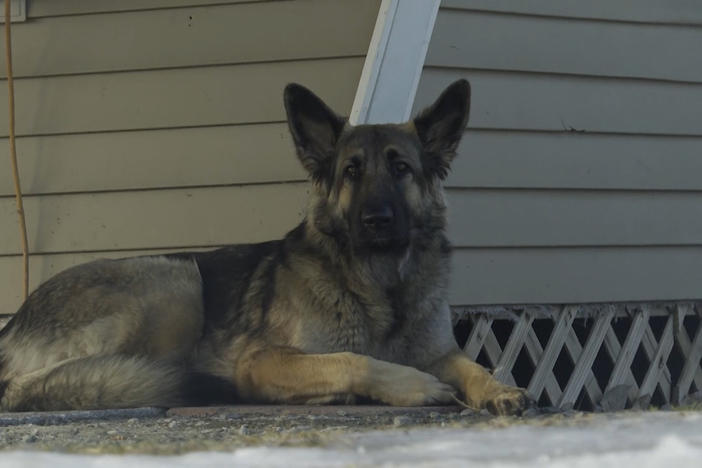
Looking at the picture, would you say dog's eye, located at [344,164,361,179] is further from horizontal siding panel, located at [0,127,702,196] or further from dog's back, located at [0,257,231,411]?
dog's back, located at [0,257,231,411]

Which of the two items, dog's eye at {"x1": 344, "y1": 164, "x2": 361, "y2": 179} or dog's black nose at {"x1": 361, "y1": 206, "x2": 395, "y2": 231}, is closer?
dog's black nose at {"x1": 361, "y1": 206, "x2": 395, "y2": 231}

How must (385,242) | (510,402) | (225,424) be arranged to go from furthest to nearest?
(385,242) < (510,402) < (225,424)

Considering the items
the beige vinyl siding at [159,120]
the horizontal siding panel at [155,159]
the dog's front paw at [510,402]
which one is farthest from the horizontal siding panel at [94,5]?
the dog's front paw at [510,402]

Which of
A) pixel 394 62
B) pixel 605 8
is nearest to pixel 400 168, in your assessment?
pixel 394 62

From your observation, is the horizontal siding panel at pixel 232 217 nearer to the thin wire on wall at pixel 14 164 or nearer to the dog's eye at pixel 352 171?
the thin wire on wall at pixel 14 164

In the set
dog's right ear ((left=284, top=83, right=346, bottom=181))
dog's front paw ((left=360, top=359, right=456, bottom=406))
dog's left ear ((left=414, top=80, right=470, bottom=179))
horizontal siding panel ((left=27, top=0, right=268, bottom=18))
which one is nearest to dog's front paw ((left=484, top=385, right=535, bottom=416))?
dog's front paw ((left=360, top=359, right=456, bottom=406))

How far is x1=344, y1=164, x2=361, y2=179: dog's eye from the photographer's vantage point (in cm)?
482

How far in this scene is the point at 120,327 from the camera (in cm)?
498

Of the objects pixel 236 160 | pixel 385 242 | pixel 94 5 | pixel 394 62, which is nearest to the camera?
pixel 385 242

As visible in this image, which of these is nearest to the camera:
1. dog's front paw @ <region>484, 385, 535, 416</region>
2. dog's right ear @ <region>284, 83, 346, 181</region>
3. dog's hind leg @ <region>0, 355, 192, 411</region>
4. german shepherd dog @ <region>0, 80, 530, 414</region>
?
dog's front paw @ <region>484, 385, 535, 416</region>

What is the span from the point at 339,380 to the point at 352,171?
922 millimetres

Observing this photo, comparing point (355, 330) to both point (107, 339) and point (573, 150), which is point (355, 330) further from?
point (573, 150)

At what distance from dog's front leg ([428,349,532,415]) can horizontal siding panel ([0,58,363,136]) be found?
1477mm

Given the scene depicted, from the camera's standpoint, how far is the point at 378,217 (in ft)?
A: 15.1
